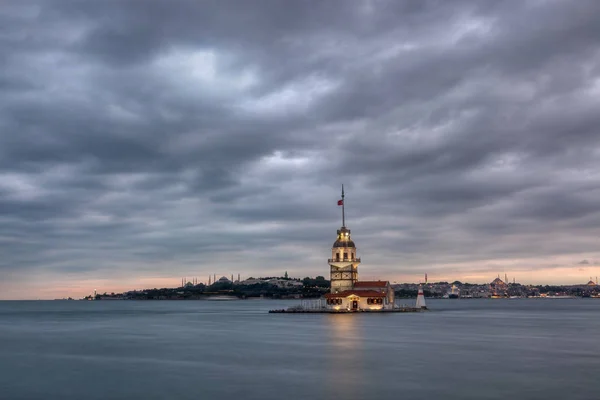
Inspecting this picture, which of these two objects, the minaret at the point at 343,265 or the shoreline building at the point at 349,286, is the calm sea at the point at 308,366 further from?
the minaret at the point at 343,265

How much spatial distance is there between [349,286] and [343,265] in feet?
16.8

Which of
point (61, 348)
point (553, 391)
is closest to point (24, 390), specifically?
point (61, 348)

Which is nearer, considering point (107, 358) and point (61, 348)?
A: point (107, 358)

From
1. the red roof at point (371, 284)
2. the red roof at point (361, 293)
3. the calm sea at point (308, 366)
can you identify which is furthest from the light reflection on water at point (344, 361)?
the red roof at point (371, 284)

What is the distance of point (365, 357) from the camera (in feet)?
191

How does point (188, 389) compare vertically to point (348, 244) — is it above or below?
below

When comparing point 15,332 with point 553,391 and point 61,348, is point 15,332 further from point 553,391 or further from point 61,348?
point 553,391

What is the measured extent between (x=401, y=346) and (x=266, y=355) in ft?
48.9

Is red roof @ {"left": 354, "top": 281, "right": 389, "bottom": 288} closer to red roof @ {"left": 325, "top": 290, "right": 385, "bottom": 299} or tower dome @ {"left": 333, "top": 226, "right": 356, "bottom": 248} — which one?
red roof @ {"left": 325, "top": 290, "right": 385, "bottom": 299}

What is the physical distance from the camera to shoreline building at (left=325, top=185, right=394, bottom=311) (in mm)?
134125

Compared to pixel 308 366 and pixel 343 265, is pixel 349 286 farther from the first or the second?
pixel 308 366

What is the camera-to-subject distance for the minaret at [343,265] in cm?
14412

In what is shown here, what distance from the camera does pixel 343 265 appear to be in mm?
144000

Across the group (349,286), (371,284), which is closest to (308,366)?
(371,284)
